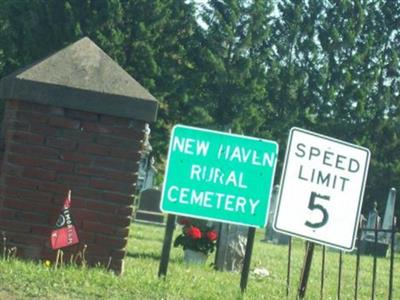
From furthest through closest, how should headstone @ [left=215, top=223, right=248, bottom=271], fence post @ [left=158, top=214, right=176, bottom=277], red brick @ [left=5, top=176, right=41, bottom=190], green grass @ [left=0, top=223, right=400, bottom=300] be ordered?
headstone @ [left=215, top=223, right=248, bottom=271] < red brick @ [left=5, top=176, right=41, bottom=190] < fence post @ [left=158, top=214, right=176, bottom=277] < green grass @ [left=0, top=223, right=400, bottom=300]

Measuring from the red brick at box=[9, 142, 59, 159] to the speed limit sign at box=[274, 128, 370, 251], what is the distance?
2185mm

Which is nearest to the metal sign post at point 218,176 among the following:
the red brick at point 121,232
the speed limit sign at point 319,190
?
the speed limit sign at point 319,190

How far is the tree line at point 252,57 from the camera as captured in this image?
42.2 m

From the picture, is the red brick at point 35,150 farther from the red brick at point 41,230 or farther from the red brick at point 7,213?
the red brick at point 41,230

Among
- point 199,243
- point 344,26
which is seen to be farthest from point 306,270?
point 344,26

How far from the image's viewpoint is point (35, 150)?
8.30 meters

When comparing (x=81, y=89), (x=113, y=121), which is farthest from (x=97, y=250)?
(x=81, y=89)

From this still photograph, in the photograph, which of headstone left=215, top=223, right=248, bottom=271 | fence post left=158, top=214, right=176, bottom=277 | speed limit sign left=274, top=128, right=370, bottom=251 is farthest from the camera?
headstone left=215, top=223, right=248, bottom=271

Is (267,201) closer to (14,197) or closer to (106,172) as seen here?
(106,172)

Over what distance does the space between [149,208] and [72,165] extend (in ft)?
67.0

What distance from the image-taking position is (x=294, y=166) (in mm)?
7473

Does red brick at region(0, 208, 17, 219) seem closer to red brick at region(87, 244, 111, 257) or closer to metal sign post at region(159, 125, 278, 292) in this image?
red brick at region(87, 244, 111, 257)

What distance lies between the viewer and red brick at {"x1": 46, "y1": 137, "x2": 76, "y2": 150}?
8297 mm

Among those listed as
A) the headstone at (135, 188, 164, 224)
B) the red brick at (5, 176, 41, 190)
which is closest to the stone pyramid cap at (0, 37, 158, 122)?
the red brick at (5, 176, 41, 190)
